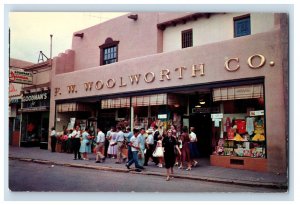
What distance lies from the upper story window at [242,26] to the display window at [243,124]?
2813mm

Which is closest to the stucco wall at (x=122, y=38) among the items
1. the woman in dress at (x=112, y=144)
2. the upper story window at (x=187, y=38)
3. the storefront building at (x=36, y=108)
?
the upper story window at (x=187, y=38)

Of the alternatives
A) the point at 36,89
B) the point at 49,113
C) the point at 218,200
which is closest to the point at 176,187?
the point at 218,200

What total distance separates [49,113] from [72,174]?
1154 cm

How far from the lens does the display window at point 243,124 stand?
12273mm

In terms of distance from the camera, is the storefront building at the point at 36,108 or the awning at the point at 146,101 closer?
the awning at the point at 146,101

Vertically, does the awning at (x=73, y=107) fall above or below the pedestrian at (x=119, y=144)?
above

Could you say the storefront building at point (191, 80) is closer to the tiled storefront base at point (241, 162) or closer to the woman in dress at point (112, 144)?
the tiled storefront base at point (241, 162)

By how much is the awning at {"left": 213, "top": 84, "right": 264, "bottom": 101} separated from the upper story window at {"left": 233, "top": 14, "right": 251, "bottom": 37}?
2766 millimetres

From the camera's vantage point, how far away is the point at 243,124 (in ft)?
42.5

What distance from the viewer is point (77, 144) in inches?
645

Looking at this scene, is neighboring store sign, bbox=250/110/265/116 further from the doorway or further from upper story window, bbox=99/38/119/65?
upper story window, bbox=99/38/119/65


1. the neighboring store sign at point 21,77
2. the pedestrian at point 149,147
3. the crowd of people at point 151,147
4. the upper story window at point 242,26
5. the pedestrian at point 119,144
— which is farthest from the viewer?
the neighboring store sign at point 21,77

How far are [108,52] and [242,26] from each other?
30.3ft
